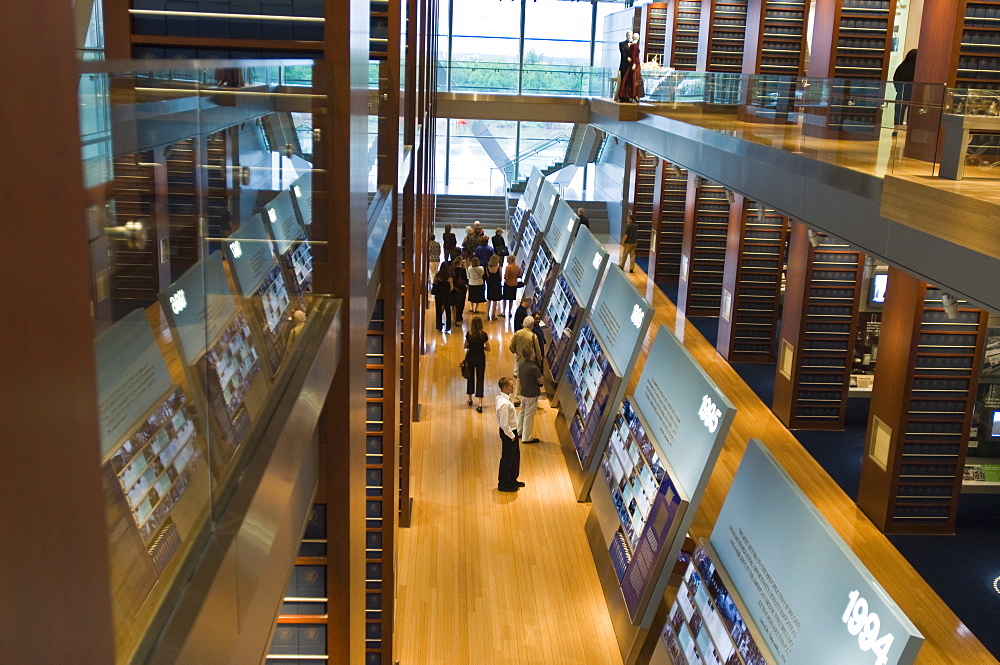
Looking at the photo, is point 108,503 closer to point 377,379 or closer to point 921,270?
point 921,270

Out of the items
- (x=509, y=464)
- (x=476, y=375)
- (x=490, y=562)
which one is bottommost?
(x=490, y=562)

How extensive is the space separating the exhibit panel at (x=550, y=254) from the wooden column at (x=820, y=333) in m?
3.83

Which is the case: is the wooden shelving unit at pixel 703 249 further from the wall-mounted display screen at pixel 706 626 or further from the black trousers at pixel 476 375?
the wall-mounted display screen at pixel 706 626

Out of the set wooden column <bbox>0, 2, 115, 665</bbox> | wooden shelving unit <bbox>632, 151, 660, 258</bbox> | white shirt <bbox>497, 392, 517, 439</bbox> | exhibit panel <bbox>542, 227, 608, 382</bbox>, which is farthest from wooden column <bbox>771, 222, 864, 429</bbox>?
wooden column <bbox>0, 2, 115, 665</bbox>

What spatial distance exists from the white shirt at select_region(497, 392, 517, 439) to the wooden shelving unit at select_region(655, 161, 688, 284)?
32.6ft

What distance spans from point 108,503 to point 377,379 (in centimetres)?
568

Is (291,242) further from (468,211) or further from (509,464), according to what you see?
(468,211)

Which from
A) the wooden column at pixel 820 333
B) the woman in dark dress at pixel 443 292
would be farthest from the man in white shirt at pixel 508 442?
the woman in dark dress at pixel 443 292

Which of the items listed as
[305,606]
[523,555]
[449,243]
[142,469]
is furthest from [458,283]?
[142,469]

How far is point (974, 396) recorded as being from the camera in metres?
8.78

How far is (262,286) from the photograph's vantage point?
6.97ft

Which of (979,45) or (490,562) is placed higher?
(979,45)

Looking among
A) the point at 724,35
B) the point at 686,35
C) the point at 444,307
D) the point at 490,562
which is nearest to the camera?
the point at 490,562

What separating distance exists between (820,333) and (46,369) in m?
11.5
